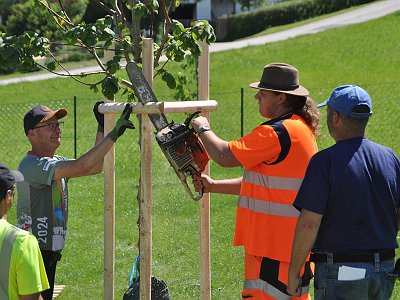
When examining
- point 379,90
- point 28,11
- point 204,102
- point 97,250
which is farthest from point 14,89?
point 204,102

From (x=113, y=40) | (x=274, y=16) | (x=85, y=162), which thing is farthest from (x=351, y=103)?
(x=274, y=16)

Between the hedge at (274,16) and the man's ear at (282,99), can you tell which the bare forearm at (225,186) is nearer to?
the man's ear at (282,99)

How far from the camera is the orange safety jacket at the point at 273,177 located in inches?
200

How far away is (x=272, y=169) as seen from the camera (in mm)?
5184

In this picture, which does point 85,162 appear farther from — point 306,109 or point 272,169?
point 306,109

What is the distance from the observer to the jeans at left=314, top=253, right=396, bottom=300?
4.69 metres

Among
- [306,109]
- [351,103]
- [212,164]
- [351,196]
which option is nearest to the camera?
[351,196]

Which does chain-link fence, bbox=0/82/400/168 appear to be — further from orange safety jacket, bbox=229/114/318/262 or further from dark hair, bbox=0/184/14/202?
dark hair, bbox=0/184/14/202

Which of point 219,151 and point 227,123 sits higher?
point 227,123

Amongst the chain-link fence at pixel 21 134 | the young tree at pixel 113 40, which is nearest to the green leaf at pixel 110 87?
the young tree at pixel 113 40

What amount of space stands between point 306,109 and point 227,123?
480 inches

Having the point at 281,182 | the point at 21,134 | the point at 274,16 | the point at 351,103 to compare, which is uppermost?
the point at 274,16

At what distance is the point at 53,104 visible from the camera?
69.6ft

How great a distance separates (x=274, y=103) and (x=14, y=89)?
22.4 m
